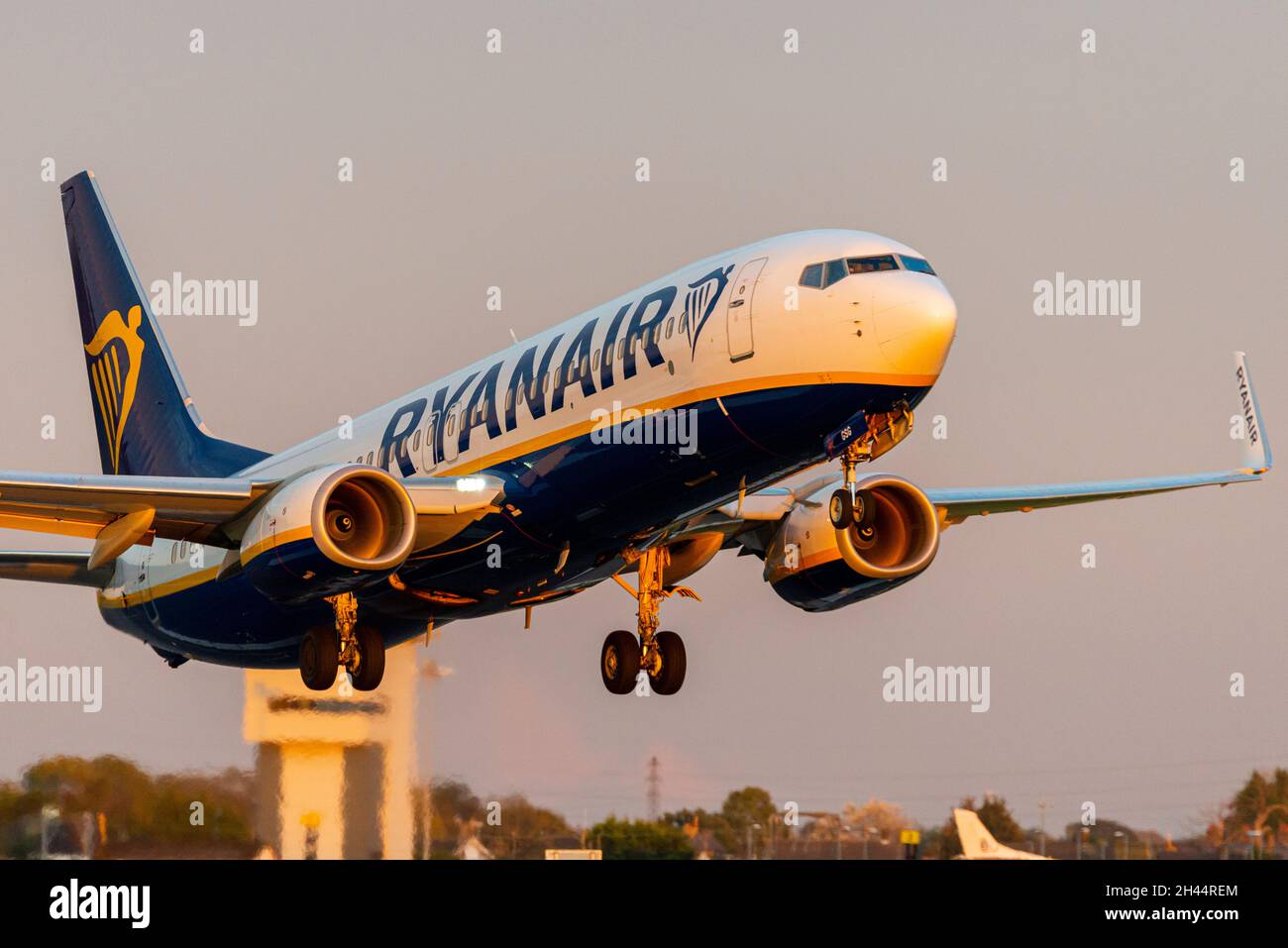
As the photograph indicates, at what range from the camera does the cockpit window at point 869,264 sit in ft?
93.6

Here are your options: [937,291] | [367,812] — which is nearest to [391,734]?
[367,812]

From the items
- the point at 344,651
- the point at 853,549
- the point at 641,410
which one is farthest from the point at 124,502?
the point at 853,549

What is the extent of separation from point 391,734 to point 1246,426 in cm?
1527

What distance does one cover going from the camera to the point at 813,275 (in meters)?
28.8

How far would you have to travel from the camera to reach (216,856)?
34.9 metres

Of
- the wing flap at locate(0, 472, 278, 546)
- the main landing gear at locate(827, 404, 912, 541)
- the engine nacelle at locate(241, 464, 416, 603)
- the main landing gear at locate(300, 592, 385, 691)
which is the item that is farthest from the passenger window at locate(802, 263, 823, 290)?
the wing flap at locate(0, 472, 278, 546)

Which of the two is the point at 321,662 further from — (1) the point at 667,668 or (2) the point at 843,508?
(2) the point at 843,508

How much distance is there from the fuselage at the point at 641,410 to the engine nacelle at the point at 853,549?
3.92m

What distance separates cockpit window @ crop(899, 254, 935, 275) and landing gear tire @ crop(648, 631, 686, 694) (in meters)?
9.28

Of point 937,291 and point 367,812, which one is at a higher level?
point 937,291

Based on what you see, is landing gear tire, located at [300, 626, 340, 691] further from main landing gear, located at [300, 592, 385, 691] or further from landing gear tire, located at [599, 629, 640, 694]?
landing gear tire, located at [599, 629, 640, 694]

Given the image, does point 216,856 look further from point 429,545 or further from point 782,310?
point 782,310

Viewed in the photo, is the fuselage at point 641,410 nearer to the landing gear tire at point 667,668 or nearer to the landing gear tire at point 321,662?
the landing gear tire at point 321,662

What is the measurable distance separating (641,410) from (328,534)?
4.92m
